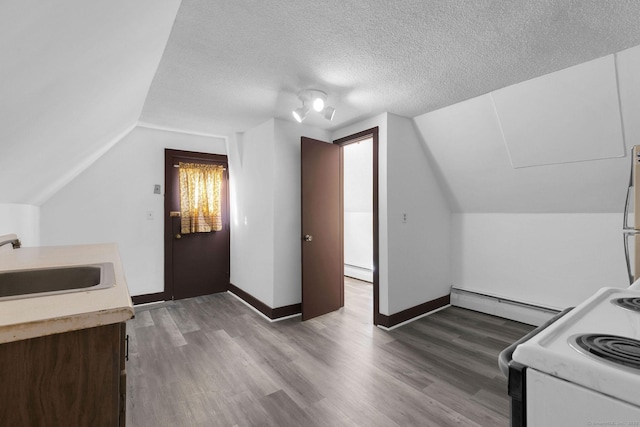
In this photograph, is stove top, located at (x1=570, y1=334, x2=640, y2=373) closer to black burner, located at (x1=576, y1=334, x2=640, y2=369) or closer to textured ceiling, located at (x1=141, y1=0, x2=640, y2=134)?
black burner, located at (x1=576, y1=334, x2=640, y2=369)

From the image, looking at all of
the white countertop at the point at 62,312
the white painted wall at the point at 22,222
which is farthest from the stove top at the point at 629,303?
the white painted wall at the point at 22,222

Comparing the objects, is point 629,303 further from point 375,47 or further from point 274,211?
point 274,211

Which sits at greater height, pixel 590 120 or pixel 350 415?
pixel 590 120

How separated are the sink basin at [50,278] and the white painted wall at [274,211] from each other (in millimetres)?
1903

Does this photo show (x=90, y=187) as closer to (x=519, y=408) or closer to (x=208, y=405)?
(x=208, y=405)

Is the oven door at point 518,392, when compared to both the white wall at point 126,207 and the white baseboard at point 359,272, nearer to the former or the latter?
the white wall at point 126,207

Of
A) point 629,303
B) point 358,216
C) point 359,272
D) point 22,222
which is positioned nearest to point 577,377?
point 629,303

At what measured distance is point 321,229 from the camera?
3.45 meters

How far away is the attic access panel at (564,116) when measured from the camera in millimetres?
2215

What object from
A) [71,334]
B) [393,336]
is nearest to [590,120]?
[393,336]

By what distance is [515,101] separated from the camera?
261 cm

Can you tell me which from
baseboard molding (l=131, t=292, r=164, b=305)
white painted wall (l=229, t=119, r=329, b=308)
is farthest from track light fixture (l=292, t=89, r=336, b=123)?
baseboard molding (l=131, t=292, r=164, b=305)

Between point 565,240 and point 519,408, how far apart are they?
125 inches

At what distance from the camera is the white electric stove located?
1.79 ft
